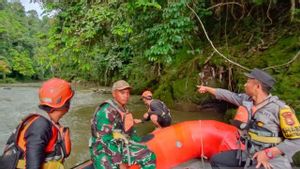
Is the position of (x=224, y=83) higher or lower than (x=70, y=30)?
lower

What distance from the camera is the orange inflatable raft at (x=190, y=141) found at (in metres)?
3.81

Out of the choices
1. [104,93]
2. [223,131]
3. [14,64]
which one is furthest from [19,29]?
[223,131]

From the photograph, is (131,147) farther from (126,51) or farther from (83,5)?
(126,51)

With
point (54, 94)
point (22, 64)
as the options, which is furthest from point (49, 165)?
point (22, 64)

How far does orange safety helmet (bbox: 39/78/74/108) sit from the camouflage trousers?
0.79 metres

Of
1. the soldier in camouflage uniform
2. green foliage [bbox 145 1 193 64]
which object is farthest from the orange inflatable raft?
green foliage [bbox 145 1 193 64]

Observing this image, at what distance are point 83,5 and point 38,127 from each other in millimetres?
4767

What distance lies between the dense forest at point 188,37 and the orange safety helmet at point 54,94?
3429 millimetres

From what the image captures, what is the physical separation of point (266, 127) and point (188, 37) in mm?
3661

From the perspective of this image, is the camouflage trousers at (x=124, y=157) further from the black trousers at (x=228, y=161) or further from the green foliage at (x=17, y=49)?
the green foliage at (x=17, y=49)

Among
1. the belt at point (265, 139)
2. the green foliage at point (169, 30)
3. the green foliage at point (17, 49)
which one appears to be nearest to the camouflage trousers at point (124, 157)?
the belt at point (265, 139)

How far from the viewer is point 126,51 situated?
12156 mm

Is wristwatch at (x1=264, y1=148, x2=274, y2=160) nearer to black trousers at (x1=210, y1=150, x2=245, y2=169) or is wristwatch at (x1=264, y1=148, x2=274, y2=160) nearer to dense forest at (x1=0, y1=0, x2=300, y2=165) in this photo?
black trousers at (x1=210, y1=150, x2=245, y2=169)

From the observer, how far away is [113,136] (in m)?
2.85
